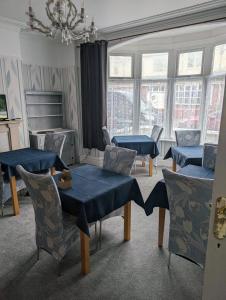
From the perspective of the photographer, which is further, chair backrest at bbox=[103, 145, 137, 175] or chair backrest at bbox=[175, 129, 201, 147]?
chair backrest at bbox=[175, 129, 201, 147]

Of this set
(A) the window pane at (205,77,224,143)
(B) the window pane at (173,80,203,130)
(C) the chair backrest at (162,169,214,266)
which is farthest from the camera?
(B) the window pane at (173,80,203,130)

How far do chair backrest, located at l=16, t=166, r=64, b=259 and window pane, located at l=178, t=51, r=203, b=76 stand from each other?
424 cm

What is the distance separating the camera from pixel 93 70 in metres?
4.59

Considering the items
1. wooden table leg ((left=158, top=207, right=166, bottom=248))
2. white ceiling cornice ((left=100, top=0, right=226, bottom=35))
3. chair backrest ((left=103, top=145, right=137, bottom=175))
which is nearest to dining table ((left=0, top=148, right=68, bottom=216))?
chair backrest ((left=103, top=145, right=137, bottom=175))

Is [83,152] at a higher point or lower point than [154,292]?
higher

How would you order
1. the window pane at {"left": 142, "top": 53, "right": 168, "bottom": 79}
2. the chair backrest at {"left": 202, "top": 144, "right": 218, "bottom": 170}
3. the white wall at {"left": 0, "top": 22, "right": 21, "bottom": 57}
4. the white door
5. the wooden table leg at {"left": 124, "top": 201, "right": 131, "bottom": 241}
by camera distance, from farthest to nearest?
the window pane at {"left": 142, "top": 53, "right": 168, "bottom": 79} < the white wall at {"left": 0, "top": 22, "right": 21, "bottom": 57} < the chair backrest at {"left": 202, "top": 144, "right": 218, "bottom": 170} < the wooden table leg at {"left": 124, "top": 201, "right": 131, "bottom": 241} < the white door

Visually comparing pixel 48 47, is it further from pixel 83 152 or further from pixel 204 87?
pixel 204 87

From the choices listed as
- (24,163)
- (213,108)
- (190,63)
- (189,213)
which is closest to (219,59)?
(190,63)

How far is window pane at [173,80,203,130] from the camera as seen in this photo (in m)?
4.76

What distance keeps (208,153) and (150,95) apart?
278 centimetres

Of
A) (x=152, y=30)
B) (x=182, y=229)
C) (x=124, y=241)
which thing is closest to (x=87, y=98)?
(x=152, y=30)

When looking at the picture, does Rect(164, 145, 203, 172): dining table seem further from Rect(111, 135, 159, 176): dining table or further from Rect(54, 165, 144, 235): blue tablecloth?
Rect(54, 165, 144, 235): blue tablecloth

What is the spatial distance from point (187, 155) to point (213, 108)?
5.75 ft

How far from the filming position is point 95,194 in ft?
6.23
